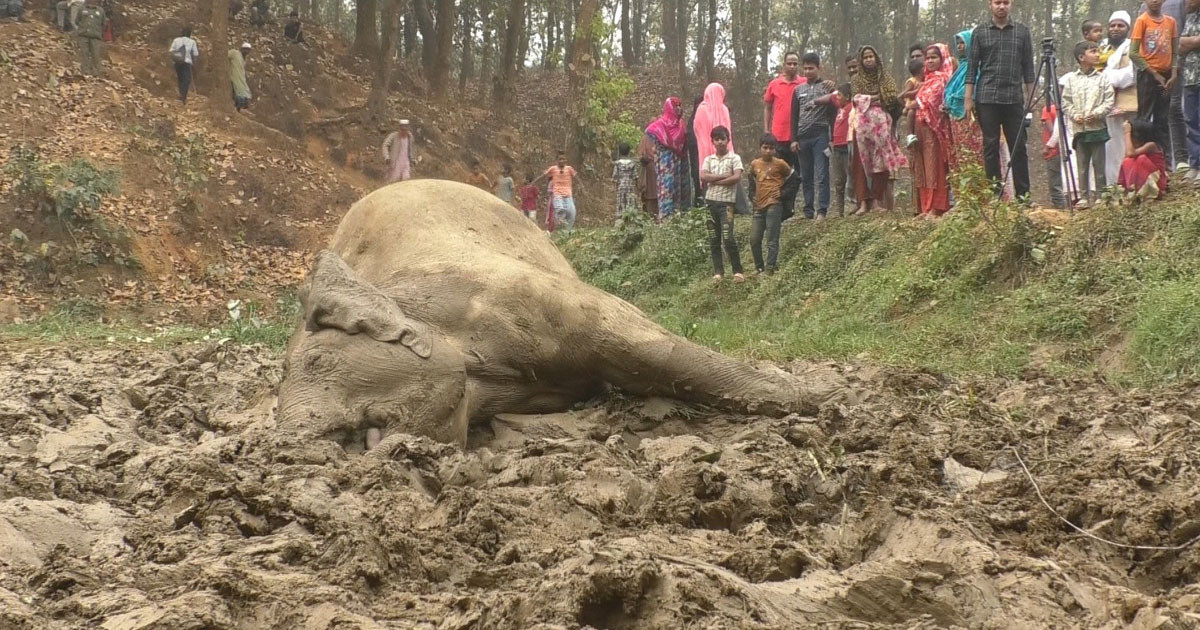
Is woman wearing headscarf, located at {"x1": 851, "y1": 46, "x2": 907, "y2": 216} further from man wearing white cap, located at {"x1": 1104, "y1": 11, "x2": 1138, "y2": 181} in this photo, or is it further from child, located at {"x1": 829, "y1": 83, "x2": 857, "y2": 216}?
man wearing white cap, located at {"x1": 1104, "y1": 11, "x2": 1138, "y2": 181}

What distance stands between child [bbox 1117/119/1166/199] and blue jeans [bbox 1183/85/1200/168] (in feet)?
0.70

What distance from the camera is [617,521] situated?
379cm

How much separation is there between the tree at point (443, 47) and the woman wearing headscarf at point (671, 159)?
37.1ft

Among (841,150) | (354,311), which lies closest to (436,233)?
(354,311)

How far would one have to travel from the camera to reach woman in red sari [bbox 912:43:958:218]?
37.3 ft

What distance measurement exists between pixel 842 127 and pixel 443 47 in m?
15.9

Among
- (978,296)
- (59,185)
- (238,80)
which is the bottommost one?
(978,296)

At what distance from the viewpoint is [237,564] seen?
3076 mm

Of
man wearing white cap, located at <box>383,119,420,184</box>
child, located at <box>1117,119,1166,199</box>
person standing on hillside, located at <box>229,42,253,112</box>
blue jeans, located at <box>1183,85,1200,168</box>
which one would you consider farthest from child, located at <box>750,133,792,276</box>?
person standing on hillside, located at <box>229,42,253,112</box>

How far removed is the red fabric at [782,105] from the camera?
→ 1321 cm

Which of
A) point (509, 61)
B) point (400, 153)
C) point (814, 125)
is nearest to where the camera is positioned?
point (814, 125)

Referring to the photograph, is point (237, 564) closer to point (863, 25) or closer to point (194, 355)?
point (194, 355)

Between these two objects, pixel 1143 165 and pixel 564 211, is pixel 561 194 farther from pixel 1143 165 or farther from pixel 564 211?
pixel 1143 165

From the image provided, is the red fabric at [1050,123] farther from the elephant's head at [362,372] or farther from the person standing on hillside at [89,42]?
the person standing on hillside at [89,42]
